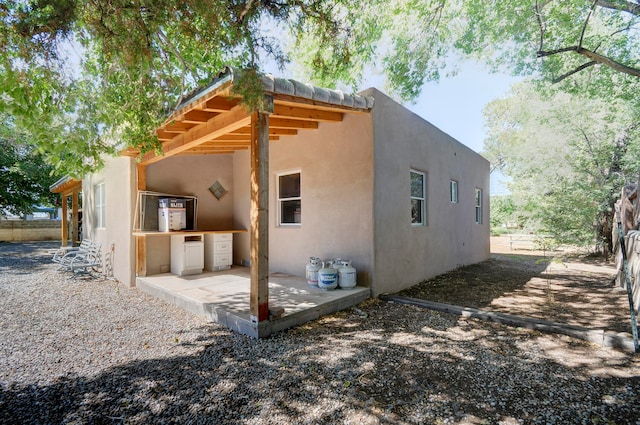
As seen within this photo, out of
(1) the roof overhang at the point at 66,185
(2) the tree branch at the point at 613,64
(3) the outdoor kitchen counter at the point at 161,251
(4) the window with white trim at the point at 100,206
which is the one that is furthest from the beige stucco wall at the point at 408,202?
(1) the roof overhang at the point at 66,185

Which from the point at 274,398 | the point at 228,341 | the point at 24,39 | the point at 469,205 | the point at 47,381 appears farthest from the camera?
the point at 469,205

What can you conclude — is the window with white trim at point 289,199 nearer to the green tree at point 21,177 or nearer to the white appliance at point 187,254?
the white appliance at point 187,254

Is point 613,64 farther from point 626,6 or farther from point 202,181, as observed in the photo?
point 202,181

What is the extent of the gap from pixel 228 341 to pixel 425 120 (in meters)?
6.01

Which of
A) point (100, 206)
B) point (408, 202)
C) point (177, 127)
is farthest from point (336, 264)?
point (100, 206)

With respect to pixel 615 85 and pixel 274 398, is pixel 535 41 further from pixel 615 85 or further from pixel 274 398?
pixel 274 398

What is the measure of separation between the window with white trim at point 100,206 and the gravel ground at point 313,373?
4331 mm

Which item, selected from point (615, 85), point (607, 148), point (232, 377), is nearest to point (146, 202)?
point (232, 377)

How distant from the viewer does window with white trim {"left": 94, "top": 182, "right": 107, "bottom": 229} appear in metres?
8.34

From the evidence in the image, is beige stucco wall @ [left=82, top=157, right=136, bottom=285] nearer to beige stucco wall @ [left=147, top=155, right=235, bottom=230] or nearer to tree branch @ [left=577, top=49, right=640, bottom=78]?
beige stucco wall @ [left=147, top=155, right=235, bottom=230]

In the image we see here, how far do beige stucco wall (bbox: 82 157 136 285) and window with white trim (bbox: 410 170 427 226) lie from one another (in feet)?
19.2

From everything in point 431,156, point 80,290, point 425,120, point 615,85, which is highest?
point 615,85

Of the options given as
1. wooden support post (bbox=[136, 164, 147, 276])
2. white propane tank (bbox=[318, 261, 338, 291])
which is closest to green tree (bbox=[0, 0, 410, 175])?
wooden support post (bbox=[136, 164, 147, 276])

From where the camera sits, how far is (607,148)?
10.9 metres
